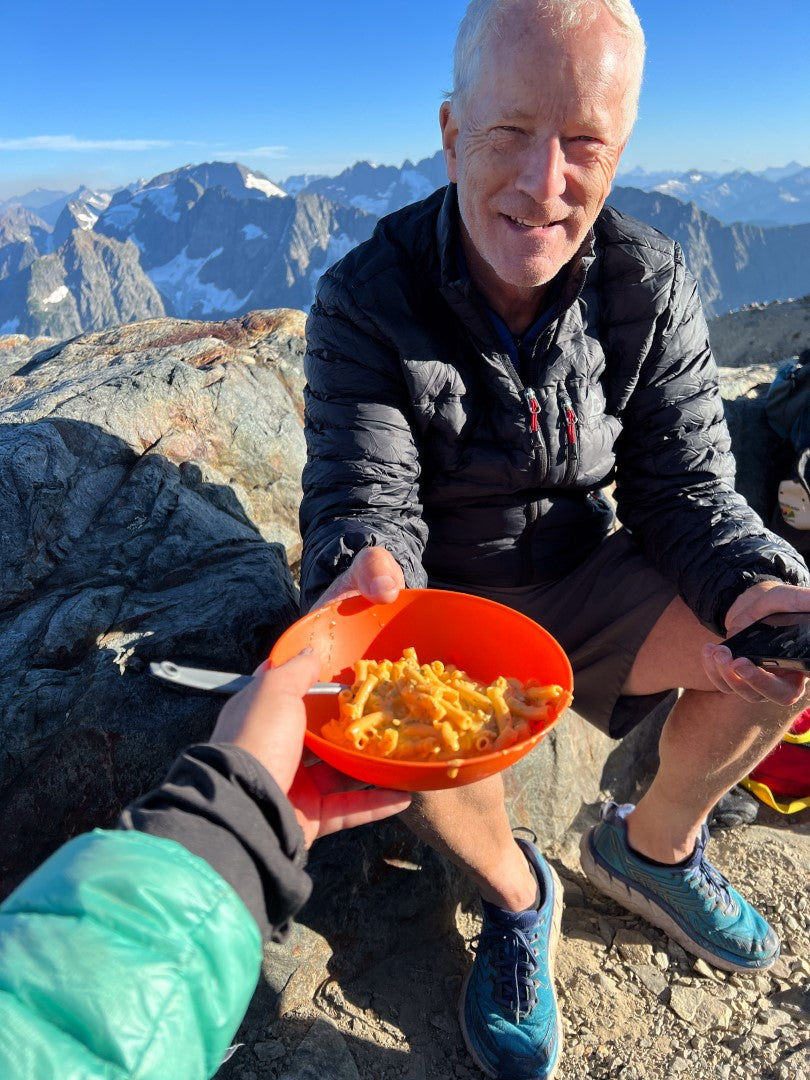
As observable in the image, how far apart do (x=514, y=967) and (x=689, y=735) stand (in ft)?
4.85

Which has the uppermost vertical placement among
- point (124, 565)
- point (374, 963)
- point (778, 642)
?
point (778, 642)

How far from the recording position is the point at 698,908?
4.36 metres

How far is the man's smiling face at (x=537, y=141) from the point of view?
3.41 meters

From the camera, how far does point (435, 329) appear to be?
14.0 ft

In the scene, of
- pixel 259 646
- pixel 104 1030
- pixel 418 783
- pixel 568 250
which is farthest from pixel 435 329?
pixel 104 1030

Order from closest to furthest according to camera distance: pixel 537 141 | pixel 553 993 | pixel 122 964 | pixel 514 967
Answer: pixel 122 964
pixel 537 141
pixel 514 967
pixel 553 993

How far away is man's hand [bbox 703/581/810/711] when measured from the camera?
354 cm

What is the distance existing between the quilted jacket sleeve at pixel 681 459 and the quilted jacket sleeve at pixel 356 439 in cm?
134

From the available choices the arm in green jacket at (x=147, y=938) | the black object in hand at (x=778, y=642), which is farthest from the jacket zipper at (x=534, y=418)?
the arm in green jacket at (x=147, y=938)

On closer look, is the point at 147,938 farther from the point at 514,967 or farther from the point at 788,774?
the point at 788,774

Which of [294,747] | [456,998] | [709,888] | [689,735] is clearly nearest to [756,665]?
[689,735]

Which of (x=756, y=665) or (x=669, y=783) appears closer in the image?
(x=756, y=665)

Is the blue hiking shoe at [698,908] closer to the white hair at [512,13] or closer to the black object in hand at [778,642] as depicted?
the black object in hand at [778,642]

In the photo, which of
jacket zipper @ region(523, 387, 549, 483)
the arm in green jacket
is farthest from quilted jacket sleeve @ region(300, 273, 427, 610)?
the arm in green jacket
